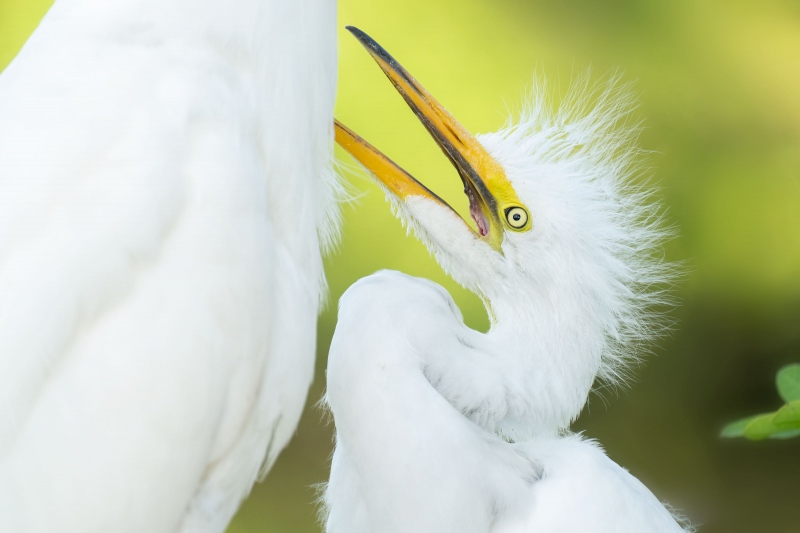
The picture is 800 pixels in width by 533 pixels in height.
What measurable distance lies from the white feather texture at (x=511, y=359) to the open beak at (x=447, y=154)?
0.02 meters

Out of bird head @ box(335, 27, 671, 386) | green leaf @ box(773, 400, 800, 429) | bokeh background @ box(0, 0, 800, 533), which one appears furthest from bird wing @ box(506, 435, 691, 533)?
bokeh background @ box(0, 0, 800, 533)

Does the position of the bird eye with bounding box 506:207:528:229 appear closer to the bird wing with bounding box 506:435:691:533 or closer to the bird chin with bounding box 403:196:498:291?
the bird chin with bounding box 403:196:498:291

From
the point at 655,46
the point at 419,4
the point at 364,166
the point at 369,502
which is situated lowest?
the point at 369,502

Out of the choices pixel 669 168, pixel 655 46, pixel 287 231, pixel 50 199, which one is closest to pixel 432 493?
pixel 287 231

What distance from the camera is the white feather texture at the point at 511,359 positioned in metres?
0.82

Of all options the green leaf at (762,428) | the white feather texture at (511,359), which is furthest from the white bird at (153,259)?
the green leaf at (762,428)

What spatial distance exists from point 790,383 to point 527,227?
1.13 feet

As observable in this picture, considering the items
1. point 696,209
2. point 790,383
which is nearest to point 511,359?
point 790,383

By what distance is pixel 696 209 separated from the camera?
2.05 m

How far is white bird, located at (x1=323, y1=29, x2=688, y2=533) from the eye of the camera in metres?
0.82

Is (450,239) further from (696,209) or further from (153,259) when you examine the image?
(696,209)

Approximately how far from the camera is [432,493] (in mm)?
807

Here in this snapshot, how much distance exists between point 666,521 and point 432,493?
31 cm

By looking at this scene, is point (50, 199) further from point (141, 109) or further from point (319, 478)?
point (319, 478)
